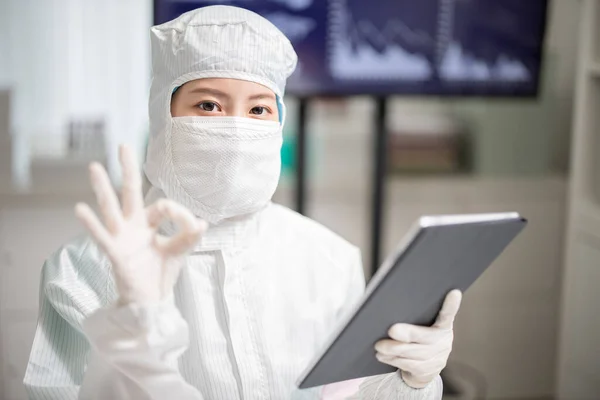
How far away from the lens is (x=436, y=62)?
253cm

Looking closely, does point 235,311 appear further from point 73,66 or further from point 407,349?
point 73,66

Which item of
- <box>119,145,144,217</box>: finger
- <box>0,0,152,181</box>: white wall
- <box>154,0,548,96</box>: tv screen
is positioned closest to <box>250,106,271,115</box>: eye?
<box>119,145,144,217</box>: finger

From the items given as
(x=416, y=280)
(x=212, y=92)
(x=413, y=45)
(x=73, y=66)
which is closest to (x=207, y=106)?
(x=212, y=92)

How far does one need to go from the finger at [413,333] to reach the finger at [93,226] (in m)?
0.47

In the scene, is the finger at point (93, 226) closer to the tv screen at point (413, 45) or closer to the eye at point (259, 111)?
the eye at point (259, 111)

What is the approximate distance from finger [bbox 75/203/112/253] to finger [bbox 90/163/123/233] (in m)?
0.02

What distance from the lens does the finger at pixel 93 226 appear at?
1002mm

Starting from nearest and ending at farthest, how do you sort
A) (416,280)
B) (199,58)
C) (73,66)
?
(416,280)
(199,58)
(73,66)

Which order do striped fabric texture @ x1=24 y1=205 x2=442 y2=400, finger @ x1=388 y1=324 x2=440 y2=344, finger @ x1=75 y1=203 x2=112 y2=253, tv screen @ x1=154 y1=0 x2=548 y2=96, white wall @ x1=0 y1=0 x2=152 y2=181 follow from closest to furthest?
finger @ x1=75 y1=203 x2=112 y2=253 → finger @ x1=388 y1=324 x2=440 y2=344 → striped fabric texture @ x1=24 y1=205 x2=442 y2=400 → tv screen @ x1=154 y1=0 x2=548 y2=96 → white wall @ x1=0 y1=0 x2=152 y2=181

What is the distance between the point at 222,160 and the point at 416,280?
0.41 m

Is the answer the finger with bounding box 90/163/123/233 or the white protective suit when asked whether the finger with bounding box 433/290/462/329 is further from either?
the finger with bounding box 90/163/123/233

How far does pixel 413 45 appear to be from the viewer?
8.19 feet

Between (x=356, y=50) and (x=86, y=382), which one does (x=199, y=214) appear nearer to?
(x=86, y=382)

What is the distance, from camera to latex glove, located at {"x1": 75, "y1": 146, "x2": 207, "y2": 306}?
102 centimetres
